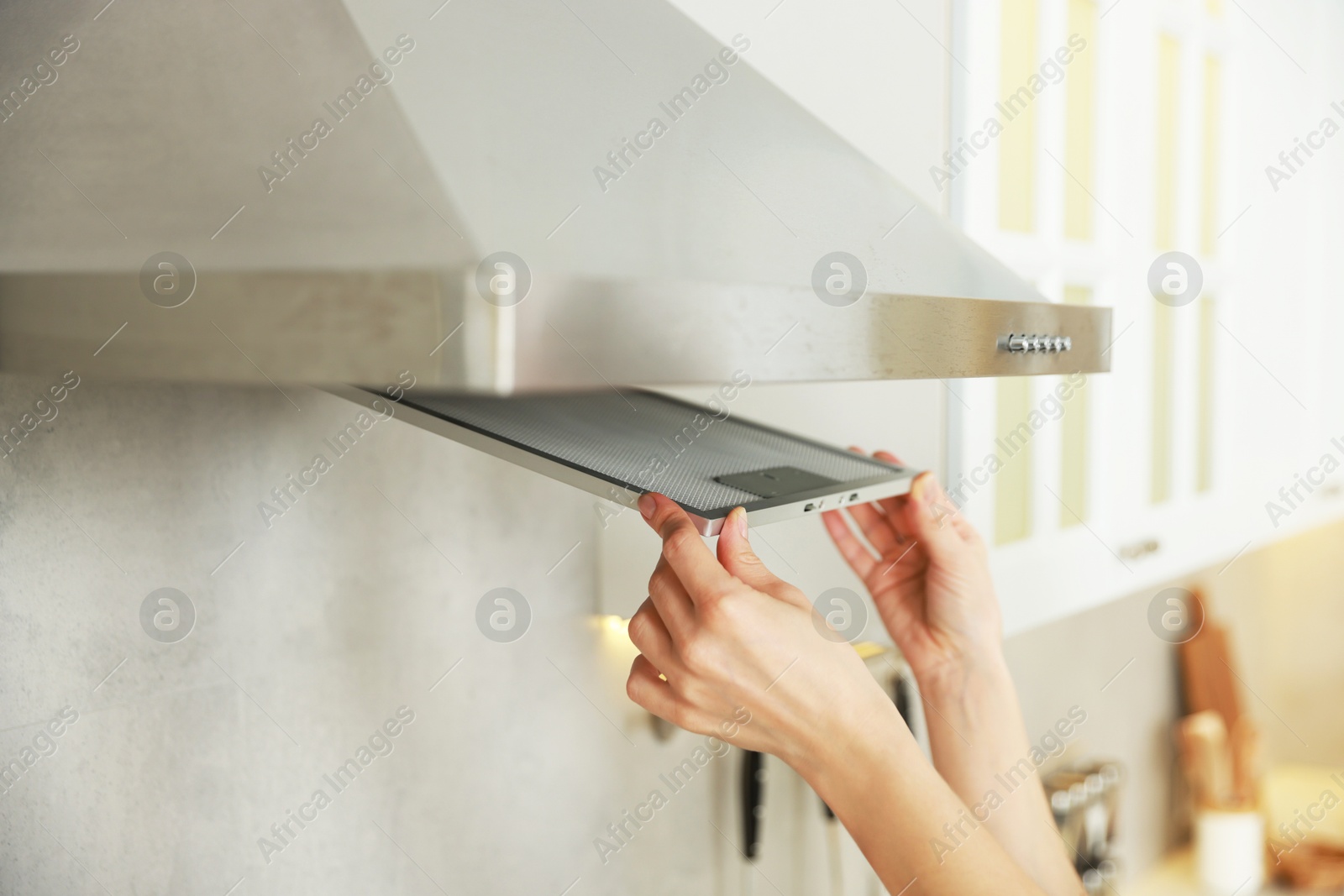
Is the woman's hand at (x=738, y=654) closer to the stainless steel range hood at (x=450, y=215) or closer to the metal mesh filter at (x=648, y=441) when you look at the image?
the metal mesh filter at (x=648, y=441)

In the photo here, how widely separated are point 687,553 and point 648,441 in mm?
122

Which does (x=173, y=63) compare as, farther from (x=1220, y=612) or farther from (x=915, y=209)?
(x=1220, y=612)

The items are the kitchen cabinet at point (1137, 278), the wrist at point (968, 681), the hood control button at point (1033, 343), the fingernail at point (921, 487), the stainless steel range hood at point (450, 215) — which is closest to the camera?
the stainless steel range hood at point (450, 215)

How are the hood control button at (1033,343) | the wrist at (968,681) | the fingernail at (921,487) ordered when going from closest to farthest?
the hood control button at (1033,343), the fingernail at (921,487), the wrist at (968,681)

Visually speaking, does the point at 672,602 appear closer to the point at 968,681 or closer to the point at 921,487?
the point at 921,487

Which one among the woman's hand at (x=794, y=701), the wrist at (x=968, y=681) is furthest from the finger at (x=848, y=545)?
the woman's hand at (x=794, y=701)

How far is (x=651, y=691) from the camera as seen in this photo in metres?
0.54

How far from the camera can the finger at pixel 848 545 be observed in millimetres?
861

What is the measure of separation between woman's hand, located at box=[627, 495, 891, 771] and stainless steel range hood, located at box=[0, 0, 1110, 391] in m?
0.14

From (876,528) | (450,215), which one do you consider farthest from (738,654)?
(876,528)

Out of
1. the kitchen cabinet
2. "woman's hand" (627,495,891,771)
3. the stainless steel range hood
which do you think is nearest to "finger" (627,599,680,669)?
"woman's hand" (627,495,891,771)

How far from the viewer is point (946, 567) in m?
0.79

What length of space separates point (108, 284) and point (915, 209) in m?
0.40

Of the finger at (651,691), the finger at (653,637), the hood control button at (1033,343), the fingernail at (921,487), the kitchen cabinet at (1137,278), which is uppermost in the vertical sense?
the kitchen cabinet at (1137,278)
